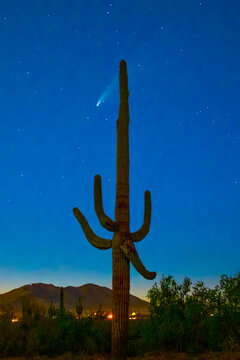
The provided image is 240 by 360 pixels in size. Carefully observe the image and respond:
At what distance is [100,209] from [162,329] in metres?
4.06

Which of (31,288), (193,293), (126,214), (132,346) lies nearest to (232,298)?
(193,293)

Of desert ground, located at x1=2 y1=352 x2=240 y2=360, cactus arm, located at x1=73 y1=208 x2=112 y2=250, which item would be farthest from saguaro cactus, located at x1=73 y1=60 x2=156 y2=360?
desert ground, located at x1=2 y1=352 x2=240 y2=360

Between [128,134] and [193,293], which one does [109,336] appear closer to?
[193,293]

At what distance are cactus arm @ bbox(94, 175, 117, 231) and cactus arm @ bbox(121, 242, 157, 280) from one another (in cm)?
63

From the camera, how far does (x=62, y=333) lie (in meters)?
13.2

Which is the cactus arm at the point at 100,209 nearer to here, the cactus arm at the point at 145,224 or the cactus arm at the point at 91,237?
the cactus arm at the point at 91,237

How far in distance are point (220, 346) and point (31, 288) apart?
16248 cm

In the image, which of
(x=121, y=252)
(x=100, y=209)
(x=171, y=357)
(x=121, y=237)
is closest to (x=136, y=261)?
(x=121, y=252)

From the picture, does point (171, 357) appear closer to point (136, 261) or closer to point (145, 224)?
point (136, 261)

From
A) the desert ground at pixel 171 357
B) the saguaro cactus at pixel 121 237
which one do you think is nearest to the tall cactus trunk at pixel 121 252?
the saguaro cactus at pixel 121 237

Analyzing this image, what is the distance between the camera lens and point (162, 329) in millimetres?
11992

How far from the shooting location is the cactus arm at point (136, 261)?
10.6m

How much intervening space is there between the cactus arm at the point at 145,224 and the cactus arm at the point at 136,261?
1.88ft

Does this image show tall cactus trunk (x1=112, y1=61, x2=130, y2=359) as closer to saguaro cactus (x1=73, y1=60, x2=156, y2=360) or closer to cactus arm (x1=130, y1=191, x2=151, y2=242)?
saguaro cactus (x1=73, y1=60, x2=156, y2=360)
